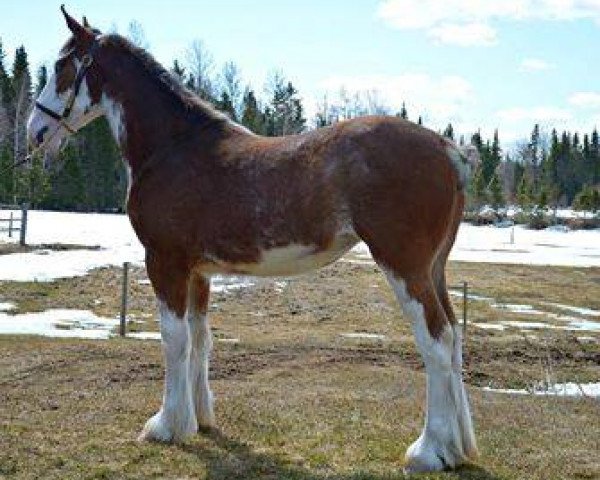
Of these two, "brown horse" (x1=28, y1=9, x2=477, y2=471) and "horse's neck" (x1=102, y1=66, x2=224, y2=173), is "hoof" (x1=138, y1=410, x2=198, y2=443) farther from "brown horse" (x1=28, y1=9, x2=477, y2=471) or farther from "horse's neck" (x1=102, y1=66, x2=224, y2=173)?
"horse's neck" (x1=102, y1=66, x2=224, y2=173)

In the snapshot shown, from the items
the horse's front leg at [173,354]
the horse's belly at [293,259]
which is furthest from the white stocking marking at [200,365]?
the horse's belly at [293,259]

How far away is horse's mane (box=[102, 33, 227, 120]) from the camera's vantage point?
254 inches

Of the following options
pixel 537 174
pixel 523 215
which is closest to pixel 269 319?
pixel 523 215

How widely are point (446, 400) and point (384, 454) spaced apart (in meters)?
0.81

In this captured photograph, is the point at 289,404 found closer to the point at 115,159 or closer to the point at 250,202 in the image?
the point at 250,202

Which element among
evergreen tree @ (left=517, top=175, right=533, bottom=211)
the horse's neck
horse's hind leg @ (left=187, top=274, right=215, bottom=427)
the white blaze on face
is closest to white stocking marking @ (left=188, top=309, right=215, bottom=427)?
horse's hind leg @ (left=187, top=274, right=215, bottom=427)

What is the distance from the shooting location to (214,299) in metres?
19.5

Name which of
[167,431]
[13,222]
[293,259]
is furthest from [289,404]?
[13,222]

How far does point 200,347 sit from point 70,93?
231cm

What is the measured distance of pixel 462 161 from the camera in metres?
5.36

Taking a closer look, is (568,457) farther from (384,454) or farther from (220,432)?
(220,432)

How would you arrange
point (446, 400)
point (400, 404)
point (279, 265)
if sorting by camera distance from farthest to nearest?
point (400, 404) < point (279, 265) < point (446, 400)

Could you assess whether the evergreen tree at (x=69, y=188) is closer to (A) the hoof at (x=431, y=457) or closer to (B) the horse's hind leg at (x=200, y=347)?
(B) the horse's hind leg at (x=200, y=347)

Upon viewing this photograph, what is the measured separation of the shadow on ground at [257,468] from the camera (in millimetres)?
5238
